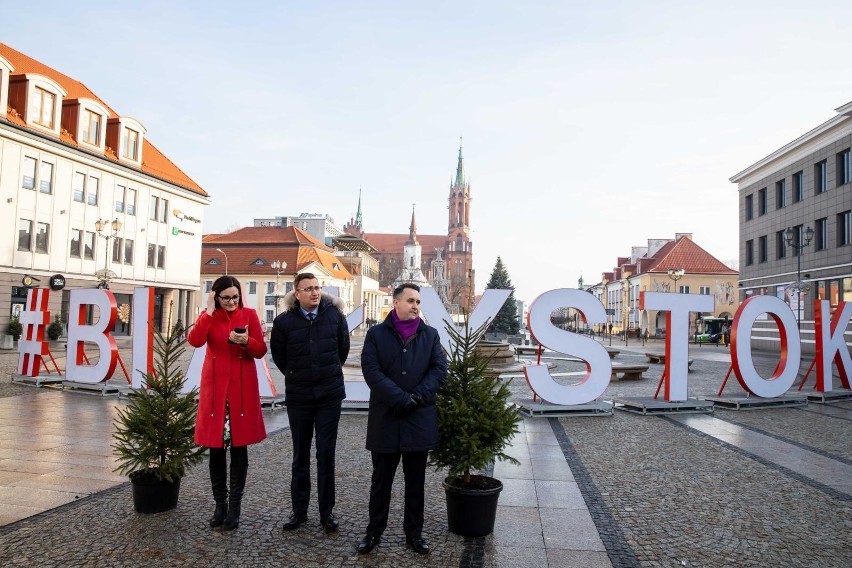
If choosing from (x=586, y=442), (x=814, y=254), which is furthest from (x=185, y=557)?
(x=814, y=254)

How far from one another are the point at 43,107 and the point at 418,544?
1455 inches

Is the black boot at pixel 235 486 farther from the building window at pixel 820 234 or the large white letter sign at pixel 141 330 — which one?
the building window at pixel 820 234

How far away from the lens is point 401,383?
17.0 ft

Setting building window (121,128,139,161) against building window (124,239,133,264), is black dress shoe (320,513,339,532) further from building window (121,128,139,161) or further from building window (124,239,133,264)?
building window (121,128,139,161)

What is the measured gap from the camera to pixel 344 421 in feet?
38.4

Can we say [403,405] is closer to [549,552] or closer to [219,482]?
[549,552]

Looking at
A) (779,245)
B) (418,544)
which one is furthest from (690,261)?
(418,544)

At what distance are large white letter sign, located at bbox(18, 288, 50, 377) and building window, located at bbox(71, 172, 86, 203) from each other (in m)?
22.4

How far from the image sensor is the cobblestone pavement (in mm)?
4957

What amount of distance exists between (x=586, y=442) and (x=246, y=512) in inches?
233

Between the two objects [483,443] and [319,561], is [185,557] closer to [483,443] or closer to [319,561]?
[319,561]

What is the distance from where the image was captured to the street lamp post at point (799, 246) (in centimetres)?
3161

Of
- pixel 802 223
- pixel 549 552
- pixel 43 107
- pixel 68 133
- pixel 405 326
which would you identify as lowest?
pixel 549 552

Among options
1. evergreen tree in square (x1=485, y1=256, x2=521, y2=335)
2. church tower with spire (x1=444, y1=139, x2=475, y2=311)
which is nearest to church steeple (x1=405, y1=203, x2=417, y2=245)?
church tower with spire (x1=444, y1=139, x2=475, y2=311)
